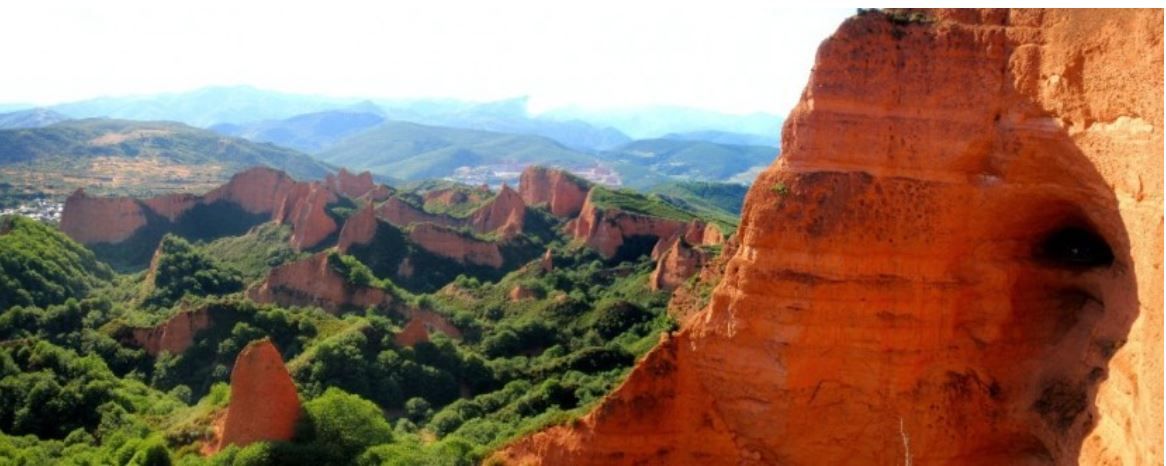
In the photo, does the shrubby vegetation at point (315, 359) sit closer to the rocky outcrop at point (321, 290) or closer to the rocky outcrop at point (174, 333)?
the rocky outcrop at point (174, 333)

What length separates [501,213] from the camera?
82.9 m

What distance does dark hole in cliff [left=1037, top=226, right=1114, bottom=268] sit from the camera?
14.8 m

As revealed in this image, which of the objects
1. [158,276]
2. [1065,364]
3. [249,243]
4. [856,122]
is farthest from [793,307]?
[249,243]

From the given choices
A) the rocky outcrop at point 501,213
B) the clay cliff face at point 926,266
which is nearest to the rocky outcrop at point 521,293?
the rocky outcrop at point 501,213

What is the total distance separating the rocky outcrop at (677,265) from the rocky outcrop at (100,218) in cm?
4516

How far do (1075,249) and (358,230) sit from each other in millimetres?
54623

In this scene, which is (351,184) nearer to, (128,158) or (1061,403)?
(128,158)

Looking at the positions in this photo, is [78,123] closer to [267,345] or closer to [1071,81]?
[267,345]

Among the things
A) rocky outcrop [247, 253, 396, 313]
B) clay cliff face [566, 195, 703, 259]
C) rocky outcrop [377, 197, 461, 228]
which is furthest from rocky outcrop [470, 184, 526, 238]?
rocky outcrop [247, 253, 396, 313]

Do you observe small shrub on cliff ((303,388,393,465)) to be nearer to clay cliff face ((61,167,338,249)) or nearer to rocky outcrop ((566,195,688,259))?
clay cliff face ((61,167,338,249))

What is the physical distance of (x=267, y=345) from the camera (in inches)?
1011

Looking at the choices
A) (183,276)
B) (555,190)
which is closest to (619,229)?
(555,190)

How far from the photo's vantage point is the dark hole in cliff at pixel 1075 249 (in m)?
14.8

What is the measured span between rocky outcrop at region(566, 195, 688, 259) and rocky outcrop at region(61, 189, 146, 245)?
122 ft
